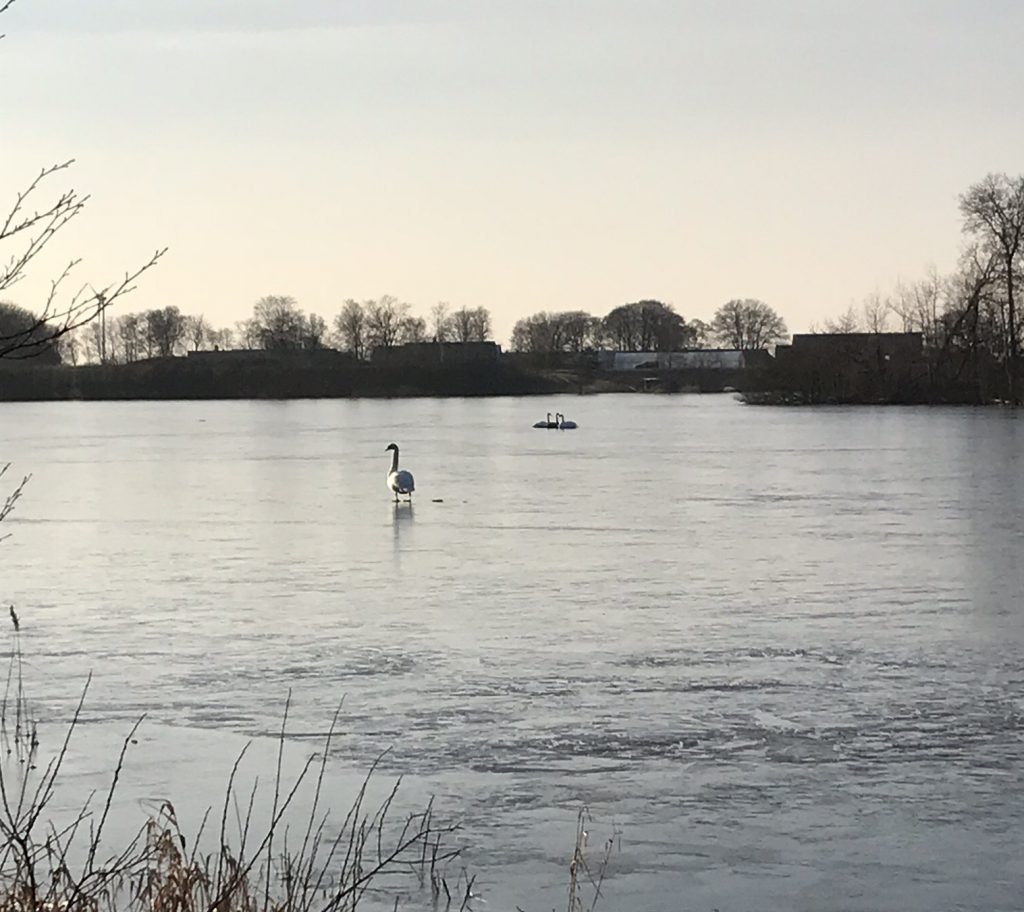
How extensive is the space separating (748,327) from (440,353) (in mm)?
35942

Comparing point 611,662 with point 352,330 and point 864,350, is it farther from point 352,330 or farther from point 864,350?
point 352,330

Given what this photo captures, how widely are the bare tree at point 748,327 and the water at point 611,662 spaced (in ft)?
401

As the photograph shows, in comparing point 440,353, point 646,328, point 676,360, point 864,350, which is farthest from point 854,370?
point 646,328

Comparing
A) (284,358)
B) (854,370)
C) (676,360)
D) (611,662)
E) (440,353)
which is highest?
(440,353)

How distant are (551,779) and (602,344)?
447ft

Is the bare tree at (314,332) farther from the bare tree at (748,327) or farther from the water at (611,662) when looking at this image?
the water at (611,662)

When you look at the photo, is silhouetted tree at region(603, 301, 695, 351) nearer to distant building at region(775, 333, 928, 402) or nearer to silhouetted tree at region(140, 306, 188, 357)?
silhouetted tree at region(140, 306, 188, 357)

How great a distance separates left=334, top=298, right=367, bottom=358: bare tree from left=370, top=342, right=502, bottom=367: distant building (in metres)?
3.08

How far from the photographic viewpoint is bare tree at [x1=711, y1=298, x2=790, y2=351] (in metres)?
142

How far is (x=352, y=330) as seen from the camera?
12588 centimetres

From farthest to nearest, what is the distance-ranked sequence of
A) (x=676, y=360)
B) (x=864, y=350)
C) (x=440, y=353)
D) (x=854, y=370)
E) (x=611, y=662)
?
(x=676, y=360)
(x=440, y=353)
(x=864, y=350)
(x=854, y=370)
(x=611, y=662)

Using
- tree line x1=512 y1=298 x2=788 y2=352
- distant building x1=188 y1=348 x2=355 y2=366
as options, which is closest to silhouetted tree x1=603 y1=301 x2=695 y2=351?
tree line x1=512 y1=298 x2=788 y2=352

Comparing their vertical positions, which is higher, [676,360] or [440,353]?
[440,353]

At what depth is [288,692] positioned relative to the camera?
8.52m
